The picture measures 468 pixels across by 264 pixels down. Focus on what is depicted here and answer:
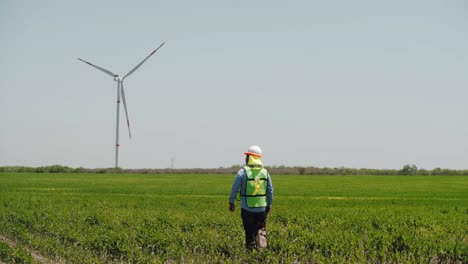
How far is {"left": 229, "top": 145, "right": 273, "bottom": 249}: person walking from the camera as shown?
11484 millimetres

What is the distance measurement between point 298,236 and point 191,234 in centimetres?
241

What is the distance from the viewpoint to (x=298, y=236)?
13.8 meters

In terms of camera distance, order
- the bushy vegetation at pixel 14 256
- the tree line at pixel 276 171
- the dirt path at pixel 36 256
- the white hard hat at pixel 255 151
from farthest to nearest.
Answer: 1. the tree line at pixel 276 171
2. the dirt path at pixel 36 256
3. the bushy vegetation at pixel 14 256
4. the white hard hat at pixel 255 151

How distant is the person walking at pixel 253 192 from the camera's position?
1148cm

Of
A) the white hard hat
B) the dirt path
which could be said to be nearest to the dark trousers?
the white hard hat

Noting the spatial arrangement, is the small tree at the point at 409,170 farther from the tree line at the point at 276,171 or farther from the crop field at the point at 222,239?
the crop field at the point at 222,239

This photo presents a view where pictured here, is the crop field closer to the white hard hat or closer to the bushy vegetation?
the bushy vegetation

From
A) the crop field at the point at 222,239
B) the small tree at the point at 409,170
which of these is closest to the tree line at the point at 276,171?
the small tree at the point at 409,170

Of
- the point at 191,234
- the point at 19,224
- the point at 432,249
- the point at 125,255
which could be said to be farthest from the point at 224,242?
the point at 19,224

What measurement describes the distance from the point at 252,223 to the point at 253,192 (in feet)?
2.02

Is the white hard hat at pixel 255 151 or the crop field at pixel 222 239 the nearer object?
the white hard hat at pixel 255 151

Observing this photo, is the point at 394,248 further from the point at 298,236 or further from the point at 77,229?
the point at 77,229

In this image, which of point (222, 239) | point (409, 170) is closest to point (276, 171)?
point (409, 170)

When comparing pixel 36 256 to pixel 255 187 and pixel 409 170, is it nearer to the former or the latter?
pixel 255 187
